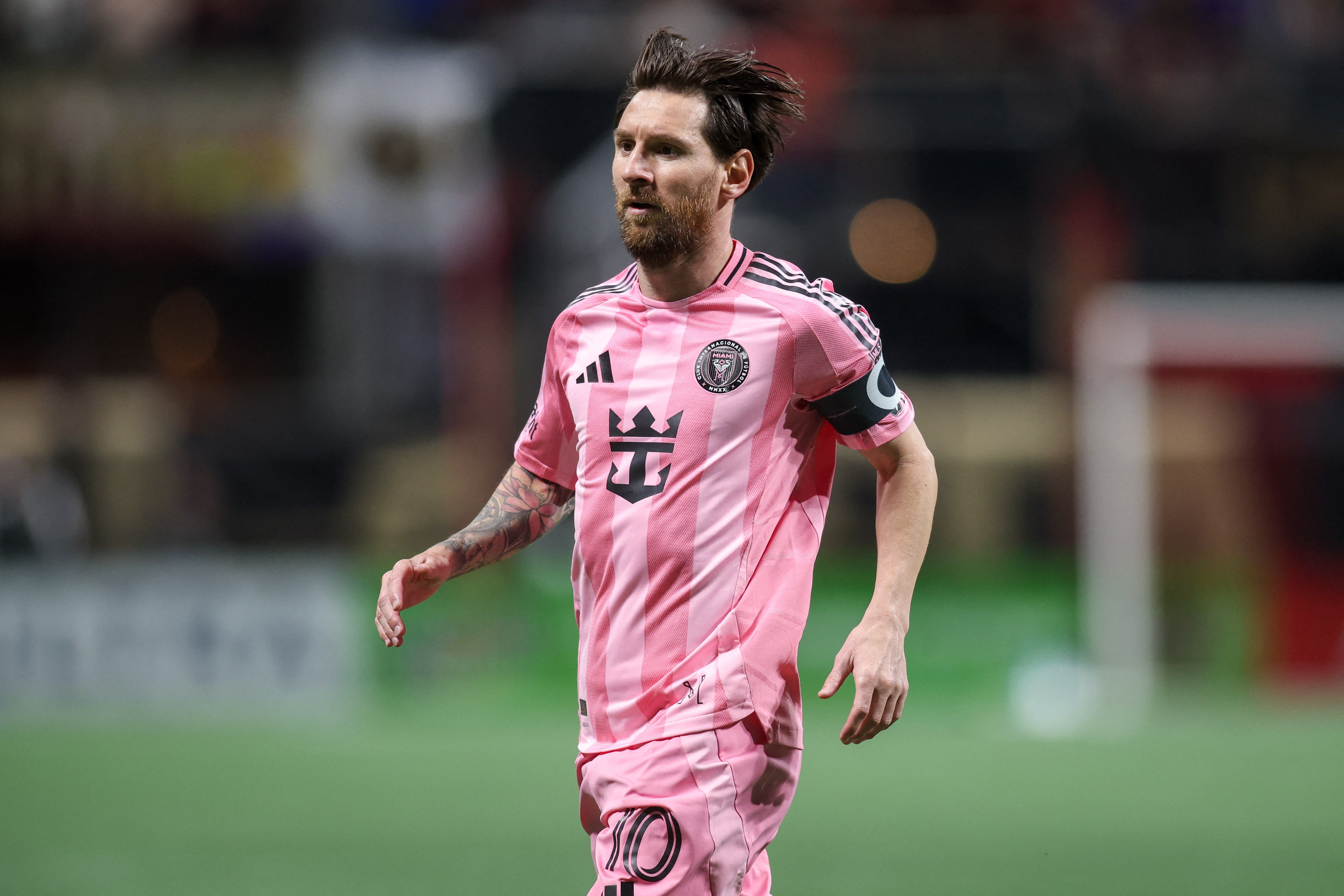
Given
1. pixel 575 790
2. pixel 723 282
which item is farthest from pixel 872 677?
pixel 575 790

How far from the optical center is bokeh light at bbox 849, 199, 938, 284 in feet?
58.7

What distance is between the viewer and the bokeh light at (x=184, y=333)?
21938 millimetres

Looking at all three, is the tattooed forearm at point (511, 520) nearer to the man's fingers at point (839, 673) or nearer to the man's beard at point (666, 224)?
the man's beard at point (666, 224)

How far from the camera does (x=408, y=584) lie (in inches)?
143

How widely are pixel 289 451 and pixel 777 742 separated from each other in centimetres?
1412

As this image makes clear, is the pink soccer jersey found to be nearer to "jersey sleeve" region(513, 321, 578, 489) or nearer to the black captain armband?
the black captain armband

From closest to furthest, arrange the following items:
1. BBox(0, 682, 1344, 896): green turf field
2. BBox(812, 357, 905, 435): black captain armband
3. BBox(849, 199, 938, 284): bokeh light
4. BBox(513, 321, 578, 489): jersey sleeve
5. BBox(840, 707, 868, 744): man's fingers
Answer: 1. BBox(840, 707, 868, 744): man's fingers
2. BBox(812, 357, 905, 435): black captain armband
3. BBox(513, 321, 578, 489): jersey sleeve
4. BBox(0, 682, 1344, 896): green turf field
5. BBox(849, 199, 938, 284): bokeh light

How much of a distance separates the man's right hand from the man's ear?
105 centimetres

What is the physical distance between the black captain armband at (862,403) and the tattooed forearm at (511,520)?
0.78 meters

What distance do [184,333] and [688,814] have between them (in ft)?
66.9

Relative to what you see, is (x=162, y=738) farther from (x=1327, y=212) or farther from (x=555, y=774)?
(x=1327, y=212)

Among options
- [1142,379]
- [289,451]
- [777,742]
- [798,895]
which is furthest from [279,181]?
[777,742]

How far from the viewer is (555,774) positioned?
10016mm

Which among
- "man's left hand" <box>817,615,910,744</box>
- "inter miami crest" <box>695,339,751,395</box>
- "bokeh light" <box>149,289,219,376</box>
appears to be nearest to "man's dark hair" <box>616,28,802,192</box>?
"inter miami crest" <box>695,339,751,395</box>
